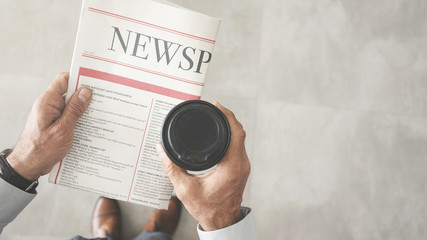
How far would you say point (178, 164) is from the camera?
489 mm

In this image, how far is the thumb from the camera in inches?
22.4

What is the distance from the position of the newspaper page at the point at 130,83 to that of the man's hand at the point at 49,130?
2cm

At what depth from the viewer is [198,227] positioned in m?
0.57

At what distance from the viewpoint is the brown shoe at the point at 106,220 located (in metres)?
0.85

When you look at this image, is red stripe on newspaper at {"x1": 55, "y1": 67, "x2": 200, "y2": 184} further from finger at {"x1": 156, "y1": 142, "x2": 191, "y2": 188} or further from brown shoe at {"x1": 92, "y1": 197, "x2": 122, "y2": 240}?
brown shoe at {"x1": 92, "y1": 197, "x2": 122, "y2": 240}

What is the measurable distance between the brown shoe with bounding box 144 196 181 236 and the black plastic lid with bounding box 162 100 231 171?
0.46 m

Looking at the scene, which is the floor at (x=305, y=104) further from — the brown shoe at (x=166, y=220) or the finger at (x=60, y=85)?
the finger at (x=60, y=85)

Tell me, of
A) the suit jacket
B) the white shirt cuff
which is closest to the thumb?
the suit jacket

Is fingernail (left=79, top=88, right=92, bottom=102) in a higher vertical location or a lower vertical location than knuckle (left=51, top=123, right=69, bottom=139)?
higher

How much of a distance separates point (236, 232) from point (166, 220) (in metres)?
0.41

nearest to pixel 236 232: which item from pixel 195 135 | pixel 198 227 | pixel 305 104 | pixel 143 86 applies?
pixel 198 227

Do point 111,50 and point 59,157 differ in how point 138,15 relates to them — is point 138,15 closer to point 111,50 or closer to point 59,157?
point 111,50

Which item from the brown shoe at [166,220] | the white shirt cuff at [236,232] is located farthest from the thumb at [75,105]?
the brown shoe at [166,220]

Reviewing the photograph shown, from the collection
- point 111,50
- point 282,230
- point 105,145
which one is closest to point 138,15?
point 111,50
